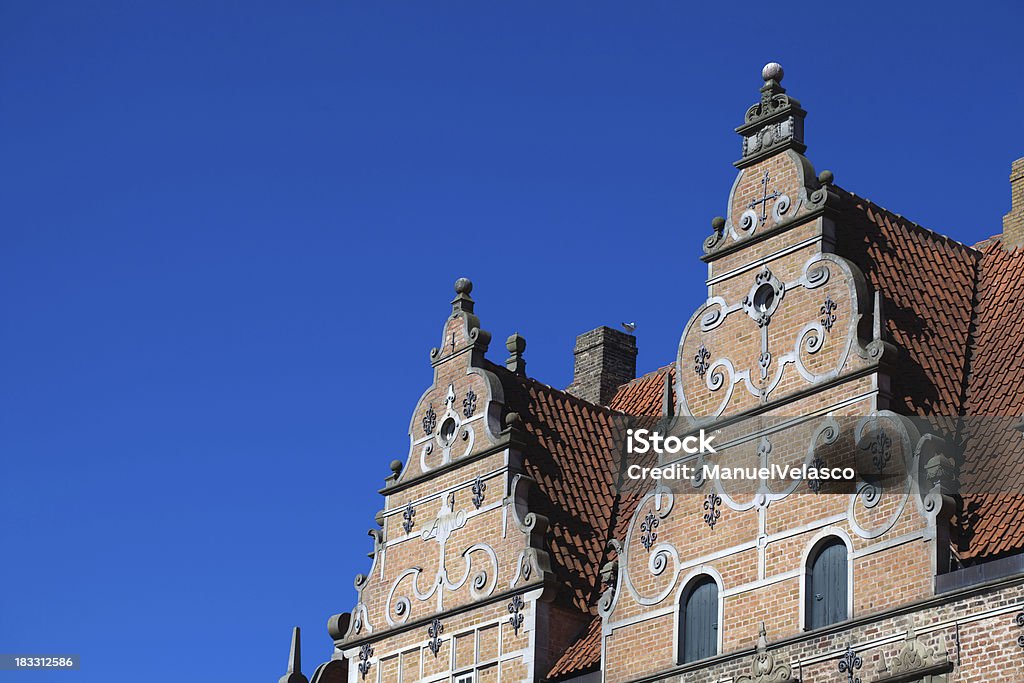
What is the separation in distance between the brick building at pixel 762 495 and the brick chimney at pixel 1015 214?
43mm

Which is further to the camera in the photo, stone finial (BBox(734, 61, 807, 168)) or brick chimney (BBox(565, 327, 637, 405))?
brick chimney (BBox(565, 327, 637, 405))

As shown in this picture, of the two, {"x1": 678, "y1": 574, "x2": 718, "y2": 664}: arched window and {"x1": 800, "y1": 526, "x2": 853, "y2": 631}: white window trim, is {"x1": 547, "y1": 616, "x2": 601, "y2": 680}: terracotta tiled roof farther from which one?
{"x1": 800, "y1": 526, "x2": 853, "y2": 631}: white window trim

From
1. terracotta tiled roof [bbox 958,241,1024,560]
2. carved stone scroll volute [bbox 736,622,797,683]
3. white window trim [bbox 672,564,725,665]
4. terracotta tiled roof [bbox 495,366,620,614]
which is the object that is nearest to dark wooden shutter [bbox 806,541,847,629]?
carved stone scroll volute [bbox 736,622,797,683]

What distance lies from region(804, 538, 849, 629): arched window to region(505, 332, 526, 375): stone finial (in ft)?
28.5

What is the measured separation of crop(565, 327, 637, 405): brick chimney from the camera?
3712 cm

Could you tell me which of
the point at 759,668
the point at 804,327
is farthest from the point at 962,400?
the point at 759,668

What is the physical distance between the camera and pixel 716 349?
1120 inches

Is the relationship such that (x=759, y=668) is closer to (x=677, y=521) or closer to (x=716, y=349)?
(x=677, y=521)

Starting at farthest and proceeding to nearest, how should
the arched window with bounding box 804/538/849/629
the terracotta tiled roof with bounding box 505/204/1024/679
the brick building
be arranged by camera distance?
1. the terracotta tiled roof with bounding box 505/204/1024/679
2. the arched window with bounding box 804/538/849/629
3. the brick building

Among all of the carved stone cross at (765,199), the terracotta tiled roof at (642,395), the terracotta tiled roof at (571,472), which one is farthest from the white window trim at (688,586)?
the terracotta tiled roof at (642,395)

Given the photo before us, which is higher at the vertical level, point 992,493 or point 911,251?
point 911,251

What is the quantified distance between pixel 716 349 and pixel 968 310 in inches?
132

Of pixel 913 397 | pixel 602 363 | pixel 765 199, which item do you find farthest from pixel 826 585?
pixel 602 363

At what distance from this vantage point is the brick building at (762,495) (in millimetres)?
24891
